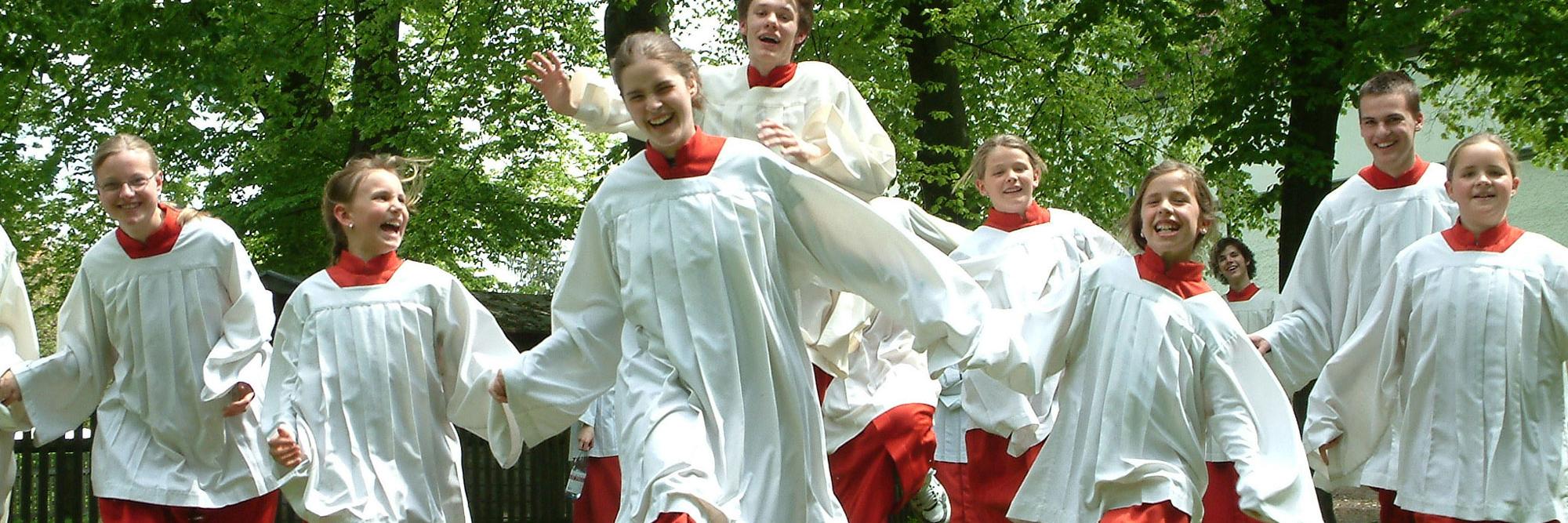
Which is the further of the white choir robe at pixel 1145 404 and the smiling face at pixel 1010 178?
the smiling face at pixel 1010 178

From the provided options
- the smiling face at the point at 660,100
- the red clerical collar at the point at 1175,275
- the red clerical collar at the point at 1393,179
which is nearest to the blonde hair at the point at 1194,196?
the red clerical collar at the point at 1175,275

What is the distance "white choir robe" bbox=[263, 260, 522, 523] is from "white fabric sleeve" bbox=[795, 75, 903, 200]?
56.4 inches

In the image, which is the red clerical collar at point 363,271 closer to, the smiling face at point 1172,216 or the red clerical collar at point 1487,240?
the smiling face at point 1172,216

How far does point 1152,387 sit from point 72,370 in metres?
4.45

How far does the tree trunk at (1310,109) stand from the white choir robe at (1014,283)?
6599 mm

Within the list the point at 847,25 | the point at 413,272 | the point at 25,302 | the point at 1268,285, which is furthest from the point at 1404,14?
the point at 1268,285

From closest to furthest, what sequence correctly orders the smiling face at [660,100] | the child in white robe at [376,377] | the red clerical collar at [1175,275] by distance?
the smiling face at [660,100]
the red clerical collar at [1175,275]
the child in white robe at [376,377]

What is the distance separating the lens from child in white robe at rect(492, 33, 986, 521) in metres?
5.26

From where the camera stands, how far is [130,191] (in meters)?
7.39

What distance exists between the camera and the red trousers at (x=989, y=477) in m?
8.23

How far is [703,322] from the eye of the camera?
210 inches

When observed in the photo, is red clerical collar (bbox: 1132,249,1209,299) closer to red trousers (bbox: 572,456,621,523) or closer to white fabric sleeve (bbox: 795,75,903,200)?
white fabric sleeve (bbox: 795,75,903,200)

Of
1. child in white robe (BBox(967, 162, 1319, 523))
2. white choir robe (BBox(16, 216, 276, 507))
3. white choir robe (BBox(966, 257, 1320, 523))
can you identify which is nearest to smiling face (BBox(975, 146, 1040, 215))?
child in white robe (BBox(967, 162, 1319, 523))

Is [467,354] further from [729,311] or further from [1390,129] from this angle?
[1390,129]
